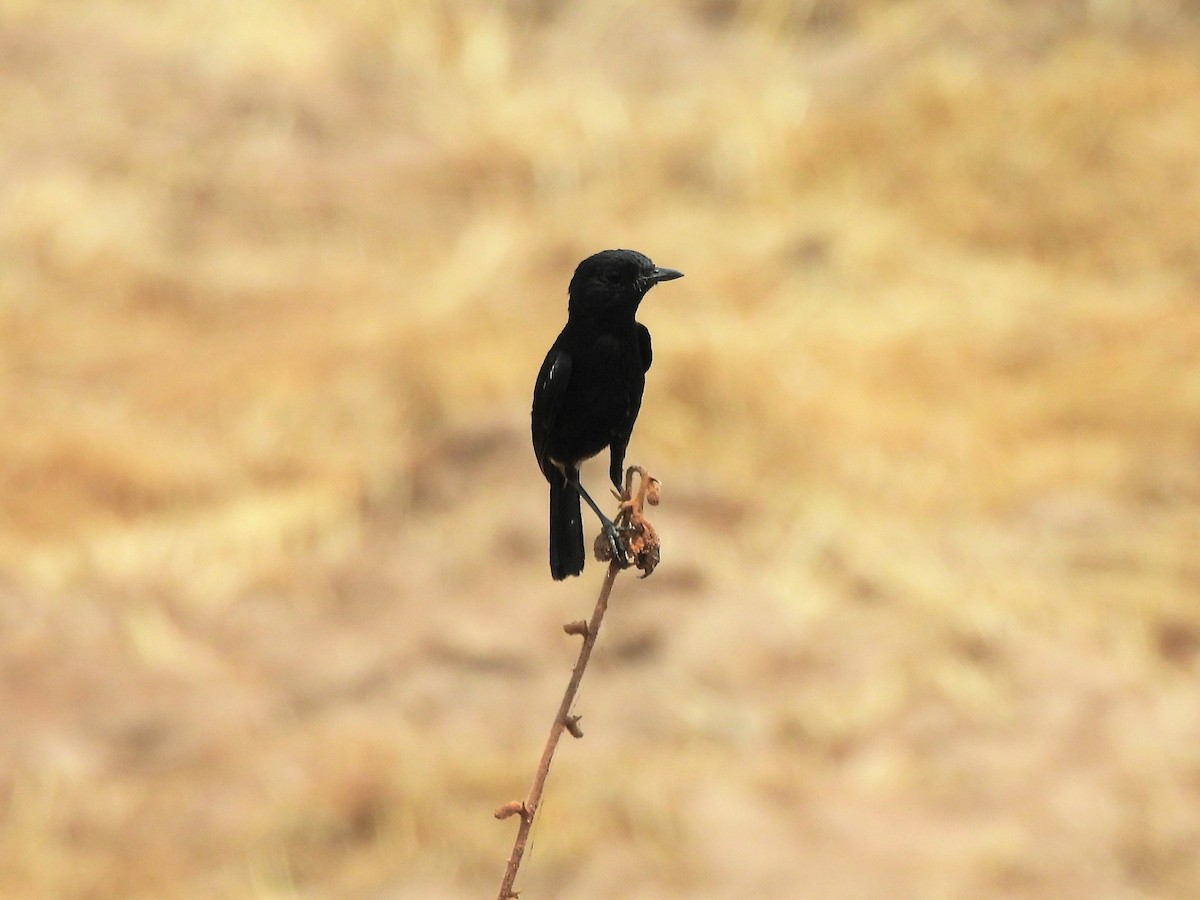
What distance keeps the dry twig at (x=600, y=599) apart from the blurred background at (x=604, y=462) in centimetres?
584

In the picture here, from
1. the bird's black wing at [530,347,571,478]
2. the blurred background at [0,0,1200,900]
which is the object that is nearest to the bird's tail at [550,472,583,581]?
the bird's black wing at [530,347,571,478]

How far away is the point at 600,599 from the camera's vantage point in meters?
2.30

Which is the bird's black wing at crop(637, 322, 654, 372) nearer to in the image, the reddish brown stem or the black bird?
the black bird

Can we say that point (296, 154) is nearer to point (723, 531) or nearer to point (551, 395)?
point (723, 531)

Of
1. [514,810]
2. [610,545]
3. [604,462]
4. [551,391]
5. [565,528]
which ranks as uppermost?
[604,462]

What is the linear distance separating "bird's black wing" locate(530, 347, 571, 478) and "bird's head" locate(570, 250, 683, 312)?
5.0 inches

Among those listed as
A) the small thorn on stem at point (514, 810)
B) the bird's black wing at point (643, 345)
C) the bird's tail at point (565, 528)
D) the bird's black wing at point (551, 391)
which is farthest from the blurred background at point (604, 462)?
the small thorn on stem at point (514, 810)

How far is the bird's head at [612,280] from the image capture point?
3.06 m

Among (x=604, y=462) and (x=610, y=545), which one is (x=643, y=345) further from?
(x=604, y=462)

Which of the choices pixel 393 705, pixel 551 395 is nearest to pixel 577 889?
pixel 393 705

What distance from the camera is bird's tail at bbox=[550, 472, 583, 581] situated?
10.4 feet

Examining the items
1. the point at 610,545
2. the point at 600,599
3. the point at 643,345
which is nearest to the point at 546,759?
the point at 600,599

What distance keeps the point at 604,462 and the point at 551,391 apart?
717cm

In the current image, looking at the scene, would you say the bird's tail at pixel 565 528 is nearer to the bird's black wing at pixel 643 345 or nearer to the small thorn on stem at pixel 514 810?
the bird's black wing at pixel 643 345
